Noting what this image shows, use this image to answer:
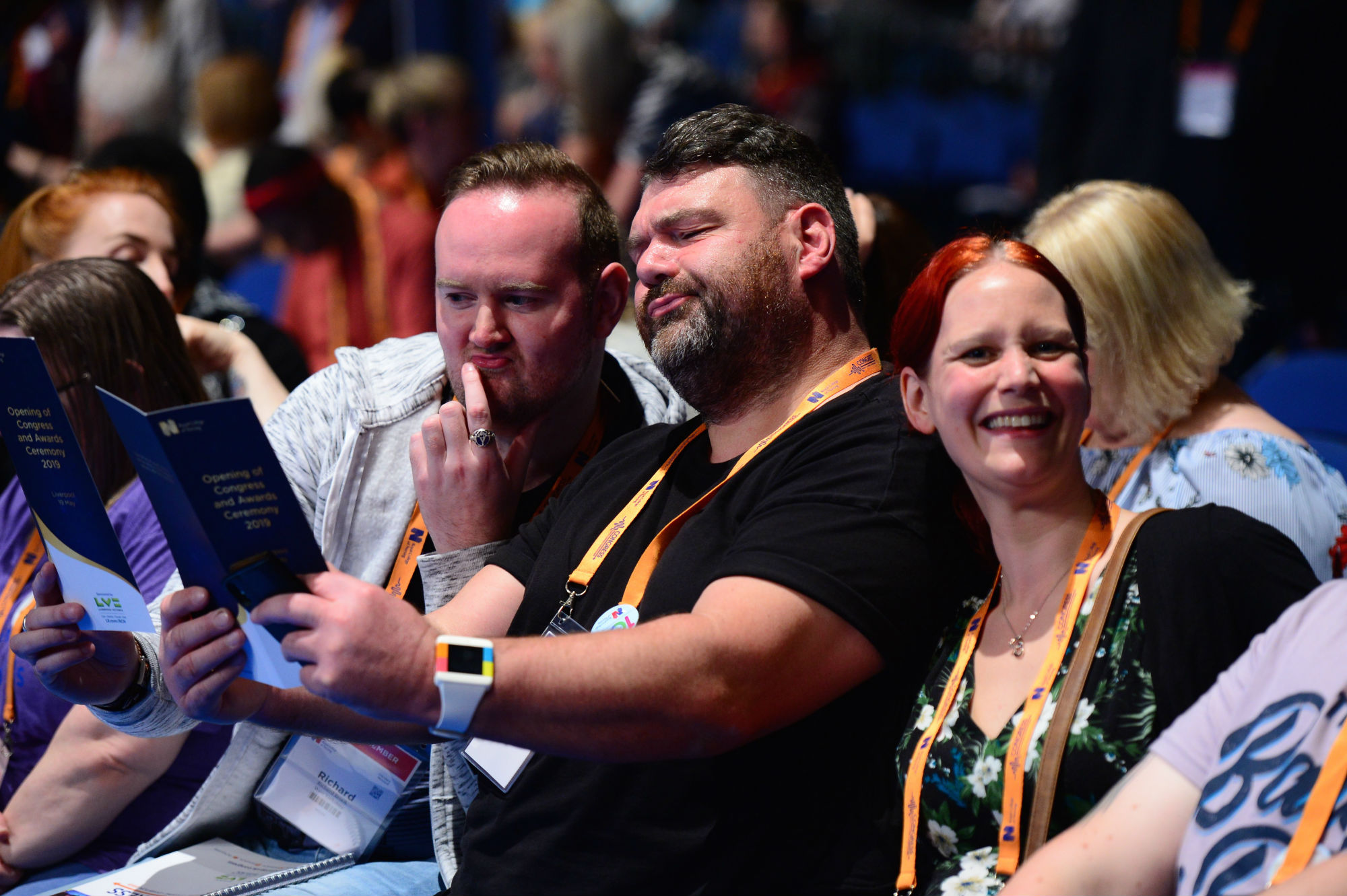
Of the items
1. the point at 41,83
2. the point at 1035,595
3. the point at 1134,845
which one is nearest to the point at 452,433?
the point at 1035,595

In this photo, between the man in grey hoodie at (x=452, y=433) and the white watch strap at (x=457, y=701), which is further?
the man in grey hoodie at (x=452, y=433)

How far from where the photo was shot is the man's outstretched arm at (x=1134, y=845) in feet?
4.38

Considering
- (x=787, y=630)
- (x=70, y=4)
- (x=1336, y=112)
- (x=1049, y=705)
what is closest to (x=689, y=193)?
(x=787, y=630)

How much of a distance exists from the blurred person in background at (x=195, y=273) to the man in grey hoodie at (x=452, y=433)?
2.50 feet

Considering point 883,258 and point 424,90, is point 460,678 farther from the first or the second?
point 424,90

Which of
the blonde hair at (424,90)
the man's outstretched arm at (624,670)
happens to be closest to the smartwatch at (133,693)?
the man's outstretched arm at (624,670)

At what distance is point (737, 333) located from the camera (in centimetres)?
186

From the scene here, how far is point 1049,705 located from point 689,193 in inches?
35.8

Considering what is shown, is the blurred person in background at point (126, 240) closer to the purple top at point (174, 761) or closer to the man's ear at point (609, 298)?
the purple top at point (174, 761)

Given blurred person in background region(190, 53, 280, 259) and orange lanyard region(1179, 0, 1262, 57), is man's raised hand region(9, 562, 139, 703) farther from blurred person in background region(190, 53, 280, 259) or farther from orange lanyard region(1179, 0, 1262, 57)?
orange lanyard region(1179, 0, 1262, 57)

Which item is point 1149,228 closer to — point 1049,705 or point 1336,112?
point 1049,705

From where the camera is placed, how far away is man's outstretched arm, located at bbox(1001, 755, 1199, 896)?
4.38 feet

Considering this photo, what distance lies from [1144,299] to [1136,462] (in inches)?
12.5

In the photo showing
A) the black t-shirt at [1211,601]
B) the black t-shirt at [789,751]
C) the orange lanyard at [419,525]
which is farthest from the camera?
the orange lanyard at [419,525]
